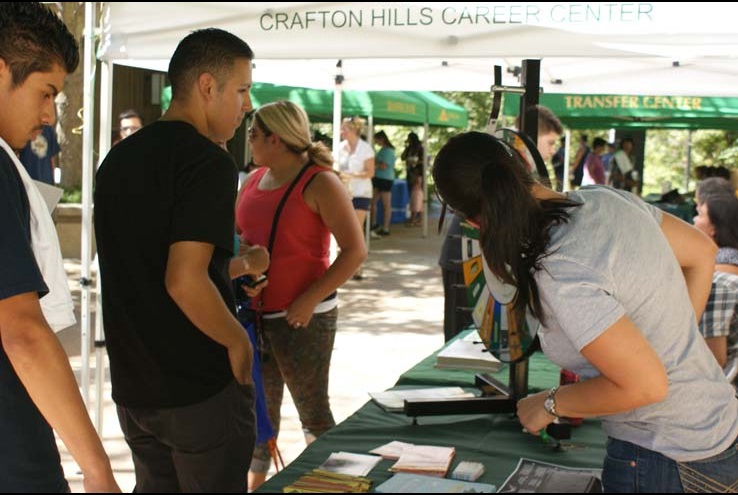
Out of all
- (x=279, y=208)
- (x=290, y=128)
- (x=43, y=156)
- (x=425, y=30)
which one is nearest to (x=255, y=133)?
(x=290, y=128)

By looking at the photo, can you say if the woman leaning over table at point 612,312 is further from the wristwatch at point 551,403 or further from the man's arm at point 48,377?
A: the man's arm at point 48,377

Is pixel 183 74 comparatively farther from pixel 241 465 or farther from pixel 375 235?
pixel 375 235

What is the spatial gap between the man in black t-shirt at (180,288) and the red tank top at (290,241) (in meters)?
1.01

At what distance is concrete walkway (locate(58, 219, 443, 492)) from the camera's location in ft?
14.6

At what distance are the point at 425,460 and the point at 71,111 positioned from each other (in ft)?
34.0

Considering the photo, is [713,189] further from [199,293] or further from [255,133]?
[199,293]

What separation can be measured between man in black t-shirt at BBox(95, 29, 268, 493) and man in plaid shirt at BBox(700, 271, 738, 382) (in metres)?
1.70

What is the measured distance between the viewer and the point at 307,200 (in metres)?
3.18

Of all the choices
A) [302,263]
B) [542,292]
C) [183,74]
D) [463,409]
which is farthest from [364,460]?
[302,263]

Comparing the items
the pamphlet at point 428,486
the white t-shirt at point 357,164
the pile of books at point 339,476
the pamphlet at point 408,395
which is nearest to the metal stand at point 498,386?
the pamphlet at point 408,395

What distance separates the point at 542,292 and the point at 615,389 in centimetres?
20

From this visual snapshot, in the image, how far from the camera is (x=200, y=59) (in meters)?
2.14

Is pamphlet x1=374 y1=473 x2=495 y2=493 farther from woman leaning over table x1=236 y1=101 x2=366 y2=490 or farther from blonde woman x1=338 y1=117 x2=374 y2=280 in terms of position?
blonde woman x1=338 y1=117 x2=374 y2=280

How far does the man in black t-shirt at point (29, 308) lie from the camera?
1461 mm
